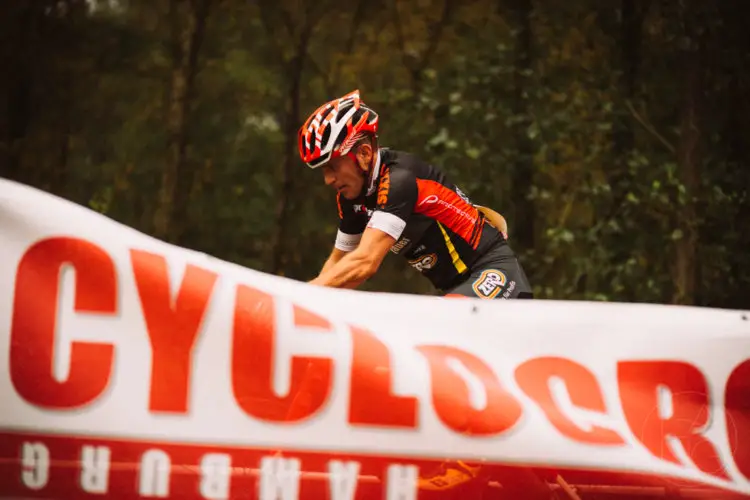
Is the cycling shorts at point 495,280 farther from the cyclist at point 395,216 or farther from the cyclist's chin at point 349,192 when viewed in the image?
the cyclist's chin at point 349,192

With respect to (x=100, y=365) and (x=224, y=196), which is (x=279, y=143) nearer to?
(x=224, y=196)

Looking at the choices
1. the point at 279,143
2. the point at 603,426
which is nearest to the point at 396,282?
the point at 279,143

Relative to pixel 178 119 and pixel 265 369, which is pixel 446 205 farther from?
pixel 178 119

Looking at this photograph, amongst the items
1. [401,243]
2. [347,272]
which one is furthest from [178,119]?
[347,272]

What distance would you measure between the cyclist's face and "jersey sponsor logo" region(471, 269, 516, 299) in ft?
2.39

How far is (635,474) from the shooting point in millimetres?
2750

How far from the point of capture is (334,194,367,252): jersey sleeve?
15.0 feet

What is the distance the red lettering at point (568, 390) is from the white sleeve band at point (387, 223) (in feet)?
4.14

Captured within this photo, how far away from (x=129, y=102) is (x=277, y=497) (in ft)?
63.2

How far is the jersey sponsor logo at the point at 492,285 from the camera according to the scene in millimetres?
4207

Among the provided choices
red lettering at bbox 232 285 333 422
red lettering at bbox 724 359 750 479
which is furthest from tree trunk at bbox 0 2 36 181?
red lettering at bbox 724 359 750 479

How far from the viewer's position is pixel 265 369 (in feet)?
9.10

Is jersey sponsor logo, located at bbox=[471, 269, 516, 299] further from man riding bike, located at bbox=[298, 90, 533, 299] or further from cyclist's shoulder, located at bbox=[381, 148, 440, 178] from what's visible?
cyclist's shoulder, located at bbox=[381, 148, 440, 178]

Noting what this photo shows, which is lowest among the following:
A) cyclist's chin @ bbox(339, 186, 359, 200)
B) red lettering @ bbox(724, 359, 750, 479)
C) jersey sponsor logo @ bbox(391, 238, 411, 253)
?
red lettering @ bbox(724, 359, 750, 479)
